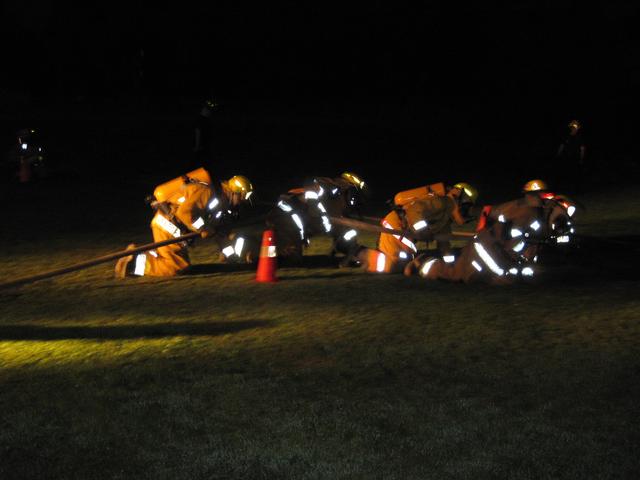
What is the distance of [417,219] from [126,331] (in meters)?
4.23

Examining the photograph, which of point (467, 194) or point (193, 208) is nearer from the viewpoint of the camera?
point (193, 208)

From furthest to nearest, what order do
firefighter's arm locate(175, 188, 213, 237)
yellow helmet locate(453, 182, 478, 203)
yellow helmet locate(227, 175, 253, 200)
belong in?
yellow helmet locate(227, 175, 253, 200)
yellow helmet locate(453, 182, 478, 203)
firefighter's arm locate(175, 188, 213, 237)

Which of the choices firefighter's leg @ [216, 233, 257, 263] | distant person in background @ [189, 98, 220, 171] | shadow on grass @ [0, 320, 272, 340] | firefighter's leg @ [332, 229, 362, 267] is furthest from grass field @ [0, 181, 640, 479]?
distant person in background @ [189, 98, 220, 171]

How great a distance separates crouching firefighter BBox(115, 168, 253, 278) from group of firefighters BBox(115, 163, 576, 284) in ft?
0.04

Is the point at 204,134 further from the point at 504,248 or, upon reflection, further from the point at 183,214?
the point at 504,248

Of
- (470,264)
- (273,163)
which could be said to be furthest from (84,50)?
(470,264)

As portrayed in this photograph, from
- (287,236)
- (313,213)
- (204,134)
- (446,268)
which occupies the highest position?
(204,134)

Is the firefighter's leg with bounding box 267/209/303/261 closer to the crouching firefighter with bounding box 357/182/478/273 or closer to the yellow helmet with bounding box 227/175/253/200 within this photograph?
the yellow helmet with bounding box 227/175/253/200

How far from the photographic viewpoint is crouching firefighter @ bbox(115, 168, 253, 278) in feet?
36.2

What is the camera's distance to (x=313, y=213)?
11836mm

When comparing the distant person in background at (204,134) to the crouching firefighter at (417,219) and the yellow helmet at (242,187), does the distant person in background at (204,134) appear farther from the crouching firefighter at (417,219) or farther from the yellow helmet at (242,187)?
the crouching firefighter at (417,219)

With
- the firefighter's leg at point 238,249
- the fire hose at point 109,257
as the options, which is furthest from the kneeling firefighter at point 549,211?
the fire hose at point 109,257

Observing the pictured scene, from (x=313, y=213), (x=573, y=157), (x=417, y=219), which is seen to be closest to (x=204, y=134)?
(x=313, y=213)

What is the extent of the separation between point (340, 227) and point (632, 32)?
32132 mm
